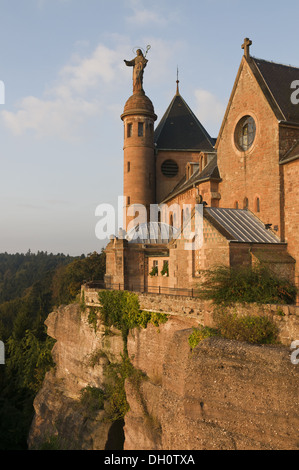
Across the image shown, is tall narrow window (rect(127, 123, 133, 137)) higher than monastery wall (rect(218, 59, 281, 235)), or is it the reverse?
tall narrow window (rect(127, 123, 133, 137))

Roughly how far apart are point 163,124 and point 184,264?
24.4 meters

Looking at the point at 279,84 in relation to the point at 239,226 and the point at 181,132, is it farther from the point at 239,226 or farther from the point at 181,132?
the point at 181,132

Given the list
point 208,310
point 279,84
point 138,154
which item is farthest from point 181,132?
point 208,310

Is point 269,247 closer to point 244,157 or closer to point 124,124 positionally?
point 244,157

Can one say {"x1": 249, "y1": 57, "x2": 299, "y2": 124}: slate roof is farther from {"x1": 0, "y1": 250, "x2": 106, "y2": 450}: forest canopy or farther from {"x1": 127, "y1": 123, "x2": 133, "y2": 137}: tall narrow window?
{"x1": 0, "y1": 250, "x2": 106, "y2": 450}: forest canopy

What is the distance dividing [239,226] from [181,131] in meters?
23.5

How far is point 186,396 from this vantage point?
11906mm

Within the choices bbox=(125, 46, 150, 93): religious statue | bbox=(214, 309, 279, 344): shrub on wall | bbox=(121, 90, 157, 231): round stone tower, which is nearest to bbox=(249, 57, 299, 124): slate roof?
bbox=(214, 309, 279, 344): shrub on wall

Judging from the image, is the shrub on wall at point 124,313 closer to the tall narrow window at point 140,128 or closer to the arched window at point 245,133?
the arched window at point 245,133

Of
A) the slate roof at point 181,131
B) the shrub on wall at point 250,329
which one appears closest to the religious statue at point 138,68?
the slate roof at point 181,131

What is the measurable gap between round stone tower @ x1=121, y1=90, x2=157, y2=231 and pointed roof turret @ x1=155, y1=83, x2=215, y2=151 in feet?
8.16

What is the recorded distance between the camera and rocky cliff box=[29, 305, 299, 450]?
10.3 meters
